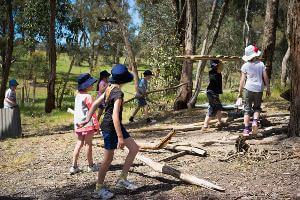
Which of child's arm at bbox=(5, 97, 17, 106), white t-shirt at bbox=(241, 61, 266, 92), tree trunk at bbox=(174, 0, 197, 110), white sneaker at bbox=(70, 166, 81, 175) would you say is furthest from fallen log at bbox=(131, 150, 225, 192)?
tree trunk at bbox=(174, 0, 197, 110)

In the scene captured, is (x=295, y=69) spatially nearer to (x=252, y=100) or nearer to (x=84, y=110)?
(x=252, y=100)

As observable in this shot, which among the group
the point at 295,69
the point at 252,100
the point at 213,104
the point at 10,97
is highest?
the point at 295,69

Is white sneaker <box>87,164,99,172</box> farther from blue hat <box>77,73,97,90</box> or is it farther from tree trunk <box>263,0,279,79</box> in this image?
tree trunk <box>263,0,279,79</box>

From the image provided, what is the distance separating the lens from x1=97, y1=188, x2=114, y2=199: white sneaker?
5.82m

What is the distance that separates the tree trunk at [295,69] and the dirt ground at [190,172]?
0.90 feet

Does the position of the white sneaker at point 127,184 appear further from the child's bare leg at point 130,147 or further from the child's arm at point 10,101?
the child's arm at point 10,101

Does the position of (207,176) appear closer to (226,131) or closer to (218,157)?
(218,157)

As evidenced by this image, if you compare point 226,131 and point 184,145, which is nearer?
point 184,145

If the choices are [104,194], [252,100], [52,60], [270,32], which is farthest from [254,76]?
[52,60]

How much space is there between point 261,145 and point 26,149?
5480 mm

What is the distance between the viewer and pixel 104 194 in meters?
5.83

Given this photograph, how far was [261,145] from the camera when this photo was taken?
25.6 feet

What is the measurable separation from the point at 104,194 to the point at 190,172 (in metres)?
1.52

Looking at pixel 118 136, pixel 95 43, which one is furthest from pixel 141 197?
pixel 95 43
